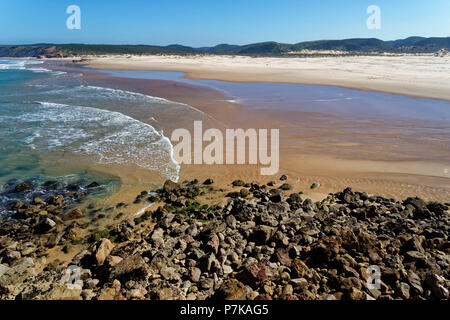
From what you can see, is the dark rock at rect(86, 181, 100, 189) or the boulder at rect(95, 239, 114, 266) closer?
Result: the boulder at rect(95, 239, 114, 266)

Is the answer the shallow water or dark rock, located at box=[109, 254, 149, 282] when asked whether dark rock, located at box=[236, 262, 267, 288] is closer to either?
dark rock, located at box=[109, 254, 149, 282]

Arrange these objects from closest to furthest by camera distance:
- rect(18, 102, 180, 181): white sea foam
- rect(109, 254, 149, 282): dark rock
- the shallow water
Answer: rect(109, 254, 149, 282): dark rock
rect(18, 102, 180, 181): white sea foam
the shallow water

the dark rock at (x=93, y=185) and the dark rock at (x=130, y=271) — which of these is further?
the dark rock at (x=93, y=185)

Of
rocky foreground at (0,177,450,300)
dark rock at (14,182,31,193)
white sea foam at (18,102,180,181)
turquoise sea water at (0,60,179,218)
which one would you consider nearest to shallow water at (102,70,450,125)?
turquoise sea water at (0,60,179,218)

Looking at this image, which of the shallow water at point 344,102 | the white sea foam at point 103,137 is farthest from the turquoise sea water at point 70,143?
the shallow water at point 344,102

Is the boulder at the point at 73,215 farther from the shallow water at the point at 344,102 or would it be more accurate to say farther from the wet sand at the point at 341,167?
the shallow water at the point at 344,102

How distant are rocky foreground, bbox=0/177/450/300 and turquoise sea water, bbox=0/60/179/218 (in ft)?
7.31

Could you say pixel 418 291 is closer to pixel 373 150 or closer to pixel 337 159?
pixel 337 159

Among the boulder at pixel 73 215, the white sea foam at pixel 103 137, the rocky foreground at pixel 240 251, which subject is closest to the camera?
the rocky foreground at pixel 240 251

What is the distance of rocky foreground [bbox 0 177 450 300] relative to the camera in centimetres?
484

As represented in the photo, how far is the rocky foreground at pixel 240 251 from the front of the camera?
484 cm

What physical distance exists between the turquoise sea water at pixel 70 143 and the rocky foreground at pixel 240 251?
2229 mm

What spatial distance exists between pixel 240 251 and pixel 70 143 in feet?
38.5
